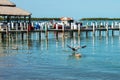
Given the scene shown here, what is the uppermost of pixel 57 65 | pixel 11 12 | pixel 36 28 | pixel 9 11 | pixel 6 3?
pixel 6 3

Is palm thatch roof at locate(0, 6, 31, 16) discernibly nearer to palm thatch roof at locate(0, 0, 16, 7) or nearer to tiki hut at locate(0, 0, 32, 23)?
tiki hut at locate(0, 0, 32, 23)

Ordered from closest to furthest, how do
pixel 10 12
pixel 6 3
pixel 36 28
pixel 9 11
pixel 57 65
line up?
pixel 57 65 < pixel 10 12 < pixel 9 11 < pixel 36 28 < pixel 6 3

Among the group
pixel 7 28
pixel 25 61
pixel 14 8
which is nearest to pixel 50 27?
pixel 14 8

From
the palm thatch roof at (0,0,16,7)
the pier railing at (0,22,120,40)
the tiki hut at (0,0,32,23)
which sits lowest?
the pier railing at (0,22,120,40)

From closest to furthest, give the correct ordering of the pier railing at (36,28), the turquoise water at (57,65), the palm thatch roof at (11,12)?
the turquoise water at (57,65) < the pier railing at (36,28) < the palm thatch roof at (11,12)

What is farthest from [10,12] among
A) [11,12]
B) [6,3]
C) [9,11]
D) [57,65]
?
[57,65]

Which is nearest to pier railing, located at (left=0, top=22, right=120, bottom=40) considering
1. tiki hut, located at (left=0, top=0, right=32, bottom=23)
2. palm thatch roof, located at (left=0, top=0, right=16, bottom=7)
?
tiki hut, located at (left=0, top=0, right=32, bottom=23)

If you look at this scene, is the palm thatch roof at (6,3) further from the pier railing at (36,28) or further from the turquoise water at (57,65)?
the turquoise water at (57,65)

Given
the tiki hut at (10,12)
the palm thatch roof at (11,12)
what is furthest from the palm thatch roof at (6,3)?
the palm thatch roof at (11,12)

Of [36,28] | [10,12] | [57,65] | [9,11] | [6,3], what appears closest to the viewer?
[57,65]

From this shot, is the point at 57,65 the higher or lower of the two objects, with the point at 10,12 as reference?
lower

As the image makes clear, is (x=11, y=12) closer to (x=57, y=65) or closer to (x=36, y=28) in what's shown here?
(x=36, y=28)

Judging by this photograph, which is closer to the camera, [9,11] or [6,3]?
[9,11]

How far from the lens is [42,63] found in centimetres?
3431
